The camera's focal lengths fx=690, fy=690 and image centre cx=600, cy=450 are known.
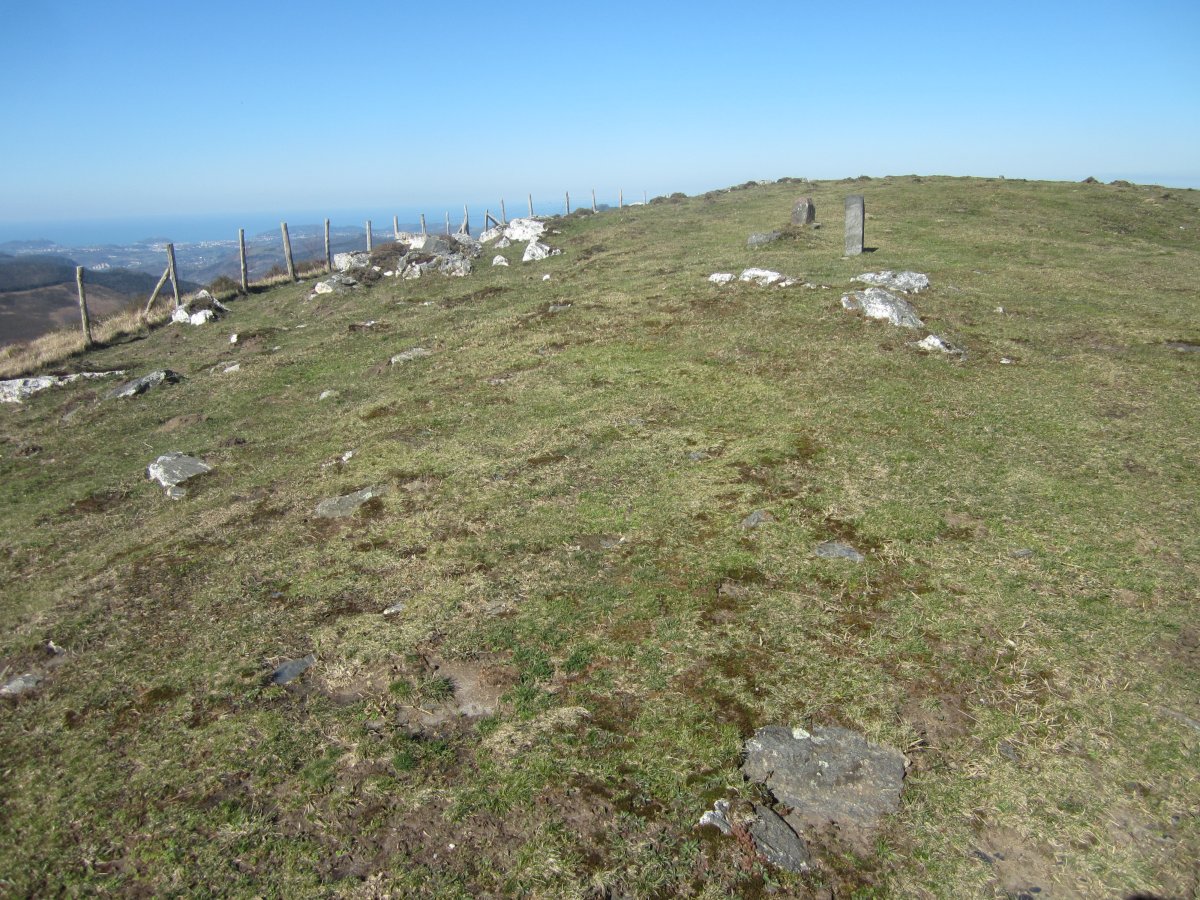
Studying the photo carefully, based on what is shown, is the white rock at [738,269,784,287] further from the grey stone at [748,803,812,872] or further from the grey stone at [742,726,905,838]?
the grey stone at [748,803,812,872]

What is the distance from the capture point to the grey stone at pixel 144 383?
21922 millimetres

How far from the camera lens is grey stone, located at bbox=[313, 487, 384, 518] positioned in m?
12.5

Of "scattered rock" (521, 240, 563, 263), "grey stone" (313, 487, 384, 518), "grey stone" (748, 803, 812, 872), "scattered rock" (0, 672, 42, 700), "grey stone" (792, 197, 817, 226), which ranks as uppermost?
"grey stone" (792, 197, 817, 226)

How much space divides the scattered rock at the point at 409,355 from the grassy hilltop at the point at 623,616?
1.74m

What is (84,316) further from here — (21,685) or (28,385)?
(21,685)

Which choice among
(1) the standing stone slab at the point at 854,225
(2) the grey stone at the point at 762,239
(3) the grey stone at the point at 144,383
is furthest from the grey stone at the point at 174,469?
(2) the grey stone at the point at 762,239

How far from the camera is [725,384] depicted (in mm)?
16250

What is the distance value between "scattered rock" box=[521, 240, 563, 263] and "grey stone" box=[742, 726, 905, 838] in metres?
32.6

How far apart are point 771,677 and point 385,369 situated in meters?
16.7

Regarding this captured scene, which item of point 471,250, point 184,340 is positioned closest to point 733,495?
point 184,340

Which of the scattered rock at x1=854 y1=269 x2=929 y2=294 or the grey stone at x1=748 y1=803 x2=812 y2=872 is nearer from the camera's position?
the grey stone at x1=748 y1=803 x2=812 y2=872

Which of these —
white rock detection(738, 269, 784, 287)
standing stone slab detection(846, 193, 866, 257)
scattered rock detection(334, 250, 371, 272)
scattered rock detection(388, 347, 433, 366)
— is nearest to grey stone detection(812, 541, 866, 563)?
white rock detection(738, 269, 784, 287)

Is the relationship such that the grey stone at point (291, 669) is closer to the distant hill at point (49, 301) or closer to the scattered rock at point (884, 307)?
the scattered rock at point (884, 307)

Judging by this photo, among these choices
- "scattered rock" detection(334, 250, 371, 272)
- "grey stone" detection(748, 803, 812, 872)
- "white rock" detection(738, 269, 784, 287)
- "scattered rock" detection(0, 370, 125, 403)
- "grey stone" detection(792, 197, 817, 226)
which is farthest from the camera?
"scattered rock" detection(334, 250, 371, 272)
